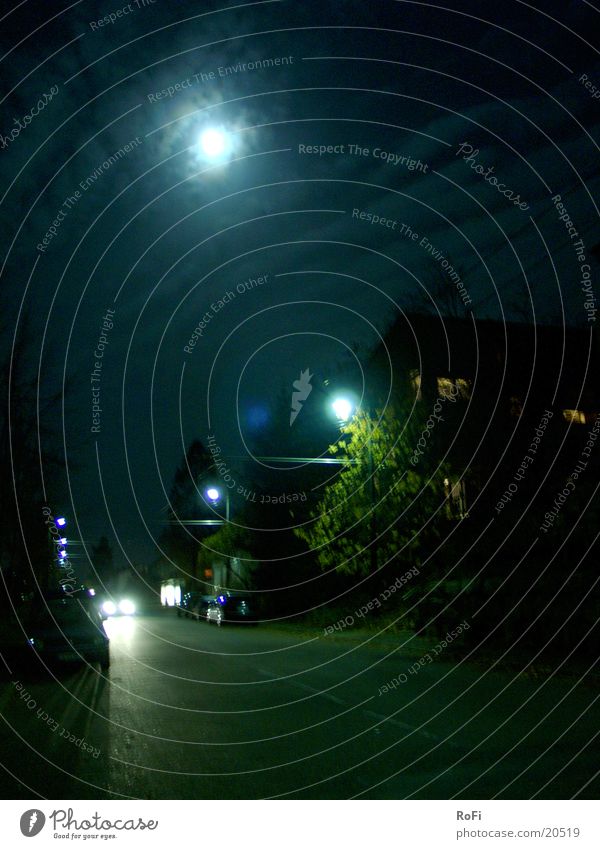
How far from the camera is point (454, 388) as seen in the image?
27.2 m

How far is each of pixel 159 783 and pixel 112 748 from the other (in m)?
1.91

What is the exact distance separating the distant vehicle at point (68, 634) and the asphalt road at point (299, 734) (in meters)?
0.40

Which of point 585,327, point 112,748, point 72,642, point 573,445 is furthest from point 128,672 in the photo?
point 585,327

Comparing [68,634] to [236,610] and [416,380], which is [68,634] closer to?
[416,380]

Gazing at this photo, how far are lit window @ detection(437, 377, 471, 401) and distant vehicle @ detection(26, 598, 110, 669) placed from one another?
13.7 metres

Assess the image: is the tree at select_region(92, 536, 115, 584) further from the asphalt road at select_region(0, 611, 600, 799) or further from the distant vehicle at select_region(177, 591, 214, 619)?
the asphalt road at select_region(0, 611, 600, 799)

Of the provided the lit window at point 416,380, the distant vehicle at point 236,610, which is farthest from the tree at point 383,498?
the distant vehicle at point 236,610

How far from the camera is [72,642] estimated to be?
16984mm

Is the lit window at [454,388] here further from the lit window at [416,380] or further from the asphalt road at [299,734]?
the asphalt road at [299,734]

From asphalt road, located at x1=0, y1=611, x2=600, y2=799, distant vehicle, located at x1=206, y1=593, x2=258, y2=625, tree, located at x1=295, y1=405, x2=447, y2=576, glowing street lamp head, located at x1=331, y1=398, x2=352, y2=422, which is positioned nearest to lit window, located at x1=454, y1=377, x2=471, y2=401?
tree, located at x1=295, y1=405, x2=447, y2=576

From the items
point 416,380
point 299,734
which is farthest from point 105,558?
point 299,734

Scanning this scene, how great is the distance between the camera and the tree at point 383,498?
84.7 feet

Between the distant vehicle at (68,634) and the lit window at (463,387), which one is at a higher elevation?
the lit window at (463,387)

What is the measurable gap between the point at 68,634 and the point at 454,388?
1536 centimetres
